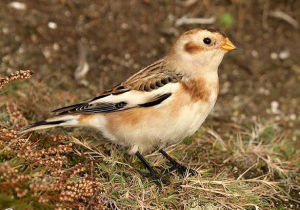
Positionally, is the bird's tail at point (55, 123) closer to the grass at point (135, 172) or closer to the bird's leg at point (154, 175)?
the grass at point (135, 172)

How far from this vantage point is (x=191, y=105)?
3816 mm

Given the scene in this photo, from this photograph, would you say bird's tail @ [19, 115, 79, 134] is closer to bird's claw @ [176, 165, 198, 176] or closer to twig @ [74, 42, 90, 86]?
bird's claw @ [176, 165, 198, 176]

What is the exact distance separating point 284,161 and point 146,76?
1.49 meters

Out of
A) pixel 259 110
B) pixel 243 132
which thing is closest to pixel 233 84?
pixel 259 110

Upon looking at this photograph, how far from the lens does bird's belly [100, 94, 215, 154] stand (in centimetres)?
381

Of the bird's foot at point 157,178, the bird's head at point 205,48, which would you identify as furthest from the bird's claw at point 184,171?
the bird's head at point 205,48

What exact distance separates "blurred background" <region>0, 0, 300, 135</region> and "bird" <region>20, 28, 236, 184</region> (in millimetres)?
1466

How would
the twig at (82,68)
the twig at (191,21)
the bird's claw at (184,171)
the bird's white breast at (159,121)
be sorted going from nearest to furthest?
the bird's white breast at (159,121) < the bird's claw at (184,171) < the twig at (82,68) < the twig at (191,21)

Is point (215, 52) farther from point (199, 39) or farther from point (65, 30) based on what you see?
point (65, 30)

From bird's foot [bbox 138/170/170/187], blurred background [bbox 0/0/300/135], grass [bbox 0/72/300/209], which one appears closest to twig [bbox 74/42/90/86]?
blurred background [bbox 0/0/300/135]

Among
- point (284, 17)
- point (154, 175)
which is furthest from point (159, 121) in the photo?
point (284, 17)

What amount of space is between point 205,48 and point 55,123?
3.92 ft

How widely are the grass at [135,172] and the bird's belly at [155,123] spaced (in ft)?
0.63

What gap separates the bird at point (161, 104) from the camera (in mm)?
3822
